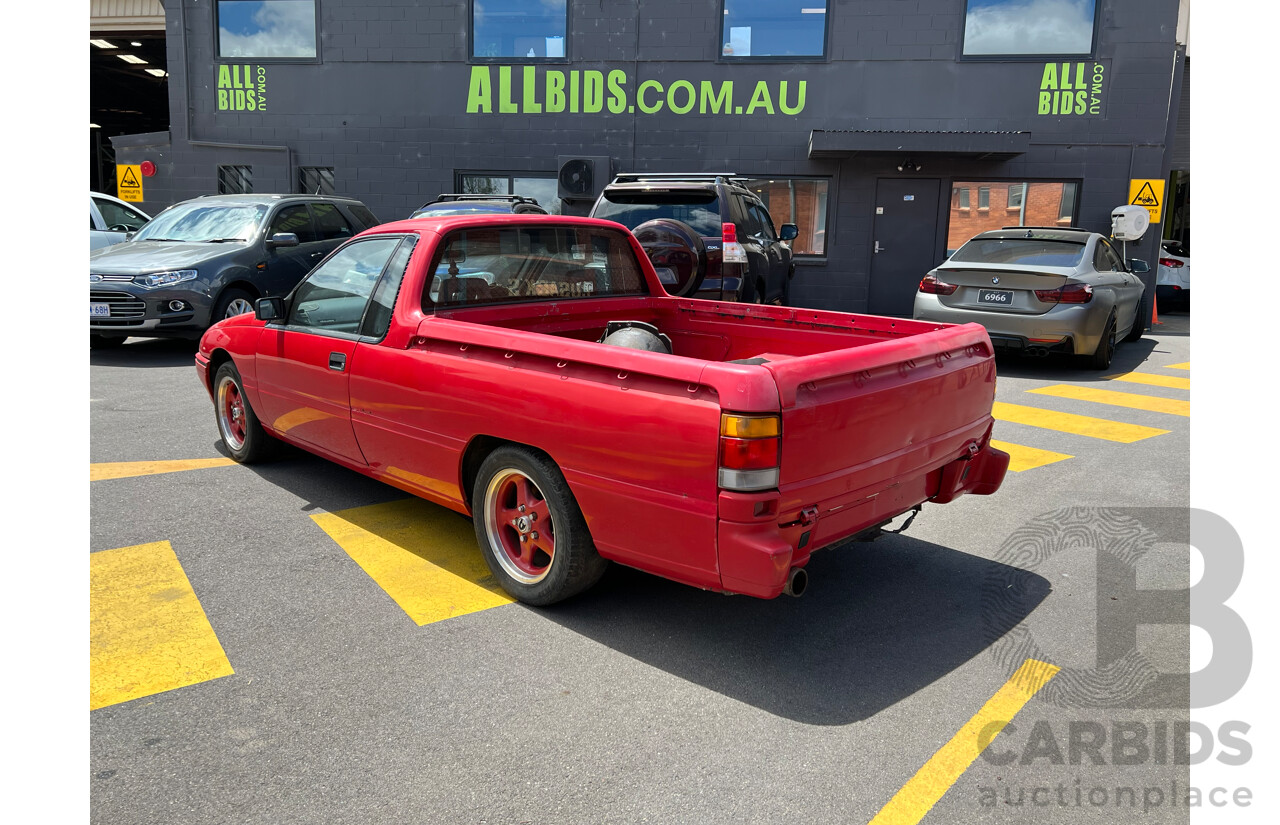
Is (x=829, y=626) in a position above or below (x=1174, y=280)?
below

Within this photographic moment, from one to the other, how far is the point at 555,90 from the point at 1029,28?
8.24m

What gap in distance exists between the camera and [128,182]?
17266 millimetres

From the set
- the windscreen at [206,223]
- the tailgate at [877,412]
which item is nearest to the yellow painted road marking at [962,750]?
the tailgate at [877,412]

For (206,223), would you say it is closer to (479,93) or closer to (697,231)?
(697,231)

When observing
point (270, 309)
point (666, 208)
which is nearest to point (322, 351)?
point (270, 309)

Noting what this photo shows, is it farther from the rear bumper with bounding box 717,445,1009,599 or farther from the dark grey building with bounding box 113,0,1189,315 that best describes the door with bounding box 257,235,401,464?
the dark grey building with bounding box 113,0,1189,315

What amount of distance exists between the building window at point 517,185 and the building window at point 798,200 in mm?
3615

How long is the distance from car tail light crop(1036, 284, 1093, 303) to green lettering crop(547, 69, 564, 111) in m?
9.75

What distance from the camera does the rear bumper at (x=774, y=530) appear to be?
3049 mm

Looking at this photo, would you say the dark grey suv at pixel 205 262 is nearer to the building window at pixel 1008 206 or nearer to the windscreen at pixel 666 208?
the windscreen at pixel 666 208

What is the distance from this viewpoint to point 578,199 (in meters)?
16.2

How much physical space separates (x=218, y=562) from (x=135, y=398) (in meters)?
4.50

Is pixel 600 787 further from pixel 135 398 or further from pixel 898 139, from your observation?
pixel 898 139

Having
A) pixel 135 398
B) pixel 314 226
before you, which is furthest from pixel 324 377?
pixel 314 226
